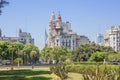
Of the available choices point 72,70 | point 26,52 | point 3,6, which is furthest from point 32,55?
point 3,6

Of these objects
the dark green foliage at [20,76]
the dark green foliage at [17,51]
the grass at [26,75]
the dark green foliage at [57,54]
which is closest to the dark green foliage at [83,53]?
the dark green foliage at [17,51]

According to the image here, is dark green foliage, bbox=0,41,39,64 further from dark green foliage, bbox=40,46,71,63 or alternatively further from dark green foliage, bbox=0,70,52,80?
dark green foliage, bbox=0,70,52,80

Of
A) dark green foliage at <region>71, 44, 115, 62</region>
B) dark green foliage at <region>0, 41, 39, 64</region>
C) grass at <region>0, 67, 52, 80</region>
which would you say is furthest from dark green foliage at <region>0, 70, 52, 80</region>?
dark green foliage at <region>71, 44, 115, 62</region>

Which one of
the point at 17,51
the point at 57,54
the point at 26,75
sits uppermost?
the point at 17,51

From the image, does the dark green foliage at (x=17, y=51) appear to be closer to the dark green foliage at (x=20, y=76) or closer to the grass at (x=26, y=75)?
the grass at (x=26, y=75)

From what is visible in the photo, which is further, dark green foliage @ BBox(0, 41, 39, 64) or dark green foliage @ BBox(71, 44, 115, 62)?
dark green foliage @ BBox(71, 44, 115, 62)

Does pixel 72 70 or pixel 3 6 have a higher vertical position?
pixel 3 6

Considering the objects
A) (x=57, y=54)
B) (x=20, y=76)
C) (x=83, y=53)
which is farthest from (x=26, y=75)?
(x=57, y=54)

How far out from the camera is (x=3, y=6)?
41594mm

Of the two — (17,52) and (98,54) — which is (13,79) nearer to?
(98,54)

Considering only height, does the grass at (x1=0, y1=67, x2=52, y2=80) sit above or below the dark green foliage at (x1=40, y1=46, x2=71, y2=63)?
below

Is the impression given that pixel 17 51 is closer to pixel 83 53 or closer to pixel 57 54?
pixel 83 53

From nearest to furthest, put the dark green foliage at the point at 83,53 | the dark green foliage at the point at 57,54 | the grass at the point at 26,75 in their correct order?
the grass at the point at 26,75, the dark green foliage at the point at 83,53, the dark green foliage at the point at 57,54

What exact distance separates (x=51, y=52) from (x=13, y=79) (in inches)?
4706
